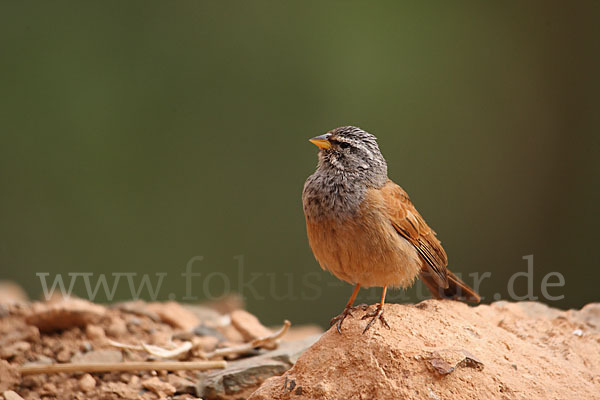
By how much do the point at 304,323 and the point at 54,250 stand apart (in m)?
3.04

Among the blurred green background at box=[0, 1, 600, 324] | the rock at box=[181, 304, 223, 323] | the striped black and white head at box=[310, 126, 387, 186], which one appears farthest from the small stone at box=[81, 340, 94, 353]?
the blurred green background at box=[0, 1, 600, 324]

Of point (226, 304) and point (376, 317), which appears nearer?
point (376, 317)

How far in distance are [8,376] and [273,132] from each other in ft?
12.5

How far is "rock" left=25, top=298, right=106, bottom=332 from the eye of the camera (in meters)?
4.22

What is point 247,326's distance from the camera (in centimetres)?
443

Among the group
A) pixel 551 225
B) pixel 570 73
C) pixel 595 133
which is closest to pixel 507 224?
pixel 551 225

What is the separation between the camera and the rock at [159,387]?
348 cm

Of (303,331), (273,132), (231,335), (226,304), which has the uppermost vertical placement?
(273,132)

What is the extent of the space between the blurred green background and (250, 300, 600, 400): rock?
2.48m

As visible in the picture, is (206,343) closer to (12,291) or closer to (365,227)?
(365,227)

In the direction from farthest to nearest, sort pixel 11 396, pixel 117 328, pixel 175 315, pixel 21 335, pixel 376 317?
pixel 175 315 < pixel 117 328 < pixel 21 335 < pixel 11 396 < pixel 376 317

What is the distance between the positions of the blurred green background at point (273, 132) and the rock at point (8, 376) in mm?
3209

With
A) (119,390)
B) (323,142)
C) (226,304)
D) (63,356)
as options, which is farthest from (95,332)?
(323,142)

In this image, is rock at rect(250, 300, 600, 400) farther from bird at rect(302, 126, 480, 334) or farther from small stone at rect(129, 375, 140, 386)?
small stone at rect(129, 375, 140, 386)
